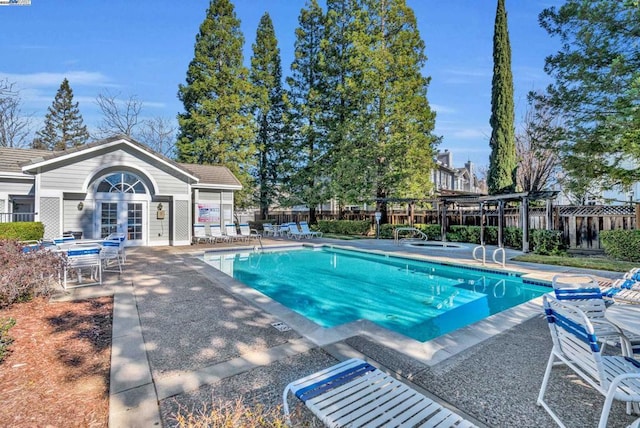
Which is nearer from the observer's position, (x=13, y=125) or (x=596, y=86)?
(x=596, y=86)

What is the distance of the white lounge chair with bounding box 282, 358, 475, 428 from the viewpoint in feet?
6.27

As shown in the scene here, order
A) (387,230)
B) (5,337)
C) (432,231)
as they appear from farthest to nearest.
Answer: (387,230)
(432,231)
(5,337)

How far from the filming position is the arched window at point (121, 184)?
520 inches

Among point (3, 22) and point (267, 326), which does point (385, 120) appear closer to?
point (267, 326)

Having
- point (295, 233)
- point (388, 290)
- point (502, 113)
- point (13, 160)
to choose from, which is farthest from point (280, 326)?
point (502, 113)

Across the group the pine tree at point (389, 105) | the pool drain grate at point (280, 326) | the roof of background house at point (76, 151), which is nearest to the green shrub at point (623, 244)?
the pine tree at point (389, 105)

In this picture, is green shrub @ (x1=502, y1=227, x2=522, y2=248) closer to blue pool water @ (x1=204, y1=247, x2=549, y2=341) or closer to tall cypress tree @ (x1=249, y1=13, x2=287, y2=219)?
blue pool water @ (x1=204, y1=247, x2=549, y2=341)

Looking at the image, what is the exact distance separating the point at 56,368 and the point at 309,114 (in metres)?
20.9

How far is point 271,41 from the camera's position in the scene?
25453 mm

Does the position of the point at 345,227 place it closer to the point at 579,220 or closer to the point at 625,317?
the point at 579,220

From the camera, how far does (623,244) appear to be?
9555 millimetres

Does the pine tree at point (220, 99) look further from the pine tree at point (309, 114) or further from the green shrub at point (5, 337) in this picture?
the green shrub at point (5, 337)

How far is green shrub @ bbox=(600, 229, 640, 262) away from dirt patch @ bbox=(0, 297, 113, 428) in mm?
13171

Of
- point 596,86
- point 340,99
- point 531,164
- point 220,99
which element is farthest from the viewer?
point 531,164
